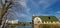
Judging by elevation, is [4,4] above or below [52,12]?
above

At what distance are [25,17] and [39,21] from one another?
0.31 metres

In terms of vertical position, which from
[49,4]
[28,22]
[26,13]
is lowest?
[28,22]

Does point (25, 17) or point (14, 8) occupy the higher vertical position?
point (14, 8)

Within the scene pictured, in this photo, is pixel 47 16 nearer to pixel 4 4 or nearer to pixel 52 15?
pixel 52 15

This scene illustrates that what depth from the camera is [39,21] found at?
2963 mm

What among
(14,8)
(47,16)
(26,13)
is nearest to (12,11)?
(14,8)

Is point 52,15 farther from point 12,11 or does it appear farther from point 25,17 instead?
point 12,11

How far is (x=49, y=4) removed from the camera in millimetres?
3014

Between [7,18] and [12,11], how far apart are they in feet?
0.61

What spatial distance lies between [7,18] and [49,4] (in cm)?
95

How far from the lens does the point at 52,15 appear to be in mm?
3000

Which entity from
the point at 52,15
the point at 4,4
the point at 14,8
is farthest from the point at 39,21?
the point at 4,4

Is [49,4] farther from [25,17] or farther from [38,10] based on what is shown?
[25,17]

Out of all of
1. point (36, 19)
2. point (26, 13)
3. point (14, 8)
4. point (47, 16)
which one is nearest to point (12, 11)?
point (14, 8)
